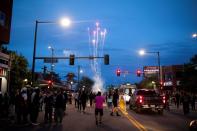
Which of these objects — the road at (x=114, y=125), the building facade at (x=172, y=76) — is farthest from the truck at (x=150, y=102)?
the building facade at (x=172, y=76)

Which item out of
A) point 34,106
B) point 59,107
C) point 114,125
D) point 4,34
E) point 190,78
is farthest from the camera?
point 190,78

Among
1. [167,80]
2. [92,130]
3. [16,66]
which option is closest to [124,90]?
[16,66]

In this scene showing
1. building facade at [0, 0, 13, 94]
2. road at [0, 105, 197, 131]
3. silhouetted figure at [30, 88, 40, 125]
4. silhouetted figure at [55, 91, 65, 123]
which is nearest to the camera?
road at [0, 105, 197, 131]

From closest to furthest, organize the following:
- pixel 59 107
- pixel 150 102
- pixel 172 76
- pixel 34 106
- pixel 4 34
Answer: pixel 34 106, pixel 59 107, pixel 150 102, pixel 4 34, pixel 172 76

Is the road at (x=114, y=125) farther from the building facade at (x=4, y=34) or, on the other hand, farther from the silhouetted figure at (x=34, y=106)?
the building facade at (x=4, y=34)

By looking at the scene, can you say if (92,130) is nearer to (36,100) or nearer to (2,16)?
(36,100)

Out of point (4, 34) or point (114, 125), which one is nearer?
point (114, 125)

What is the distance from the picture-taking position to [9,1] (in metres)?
30.6

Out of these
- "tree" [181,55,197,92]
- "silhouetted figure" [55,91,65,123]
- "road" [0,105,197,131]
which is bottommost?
"road" [0,105,197,131]

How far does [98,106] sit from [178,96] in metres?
20.4

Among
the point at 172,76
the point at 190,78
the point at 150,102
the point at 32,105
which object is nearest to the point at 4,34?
the point at 32,105

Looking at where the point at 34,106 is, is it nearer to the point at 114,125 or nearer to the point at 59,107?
the point at 59,107

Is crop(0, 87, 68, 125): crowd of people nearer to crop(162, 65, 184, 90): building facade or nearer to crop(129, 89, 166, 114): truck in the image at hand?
crop(129, 89, 166, 114): truck

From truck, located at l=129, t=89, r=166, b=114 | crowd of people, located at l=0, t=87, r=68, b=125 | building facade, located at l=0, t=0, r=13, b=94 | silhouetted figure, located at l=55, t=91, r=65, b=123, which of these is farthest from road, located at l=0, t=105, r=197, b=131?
building facade, located at l=0, t=0, r=13, b=94
